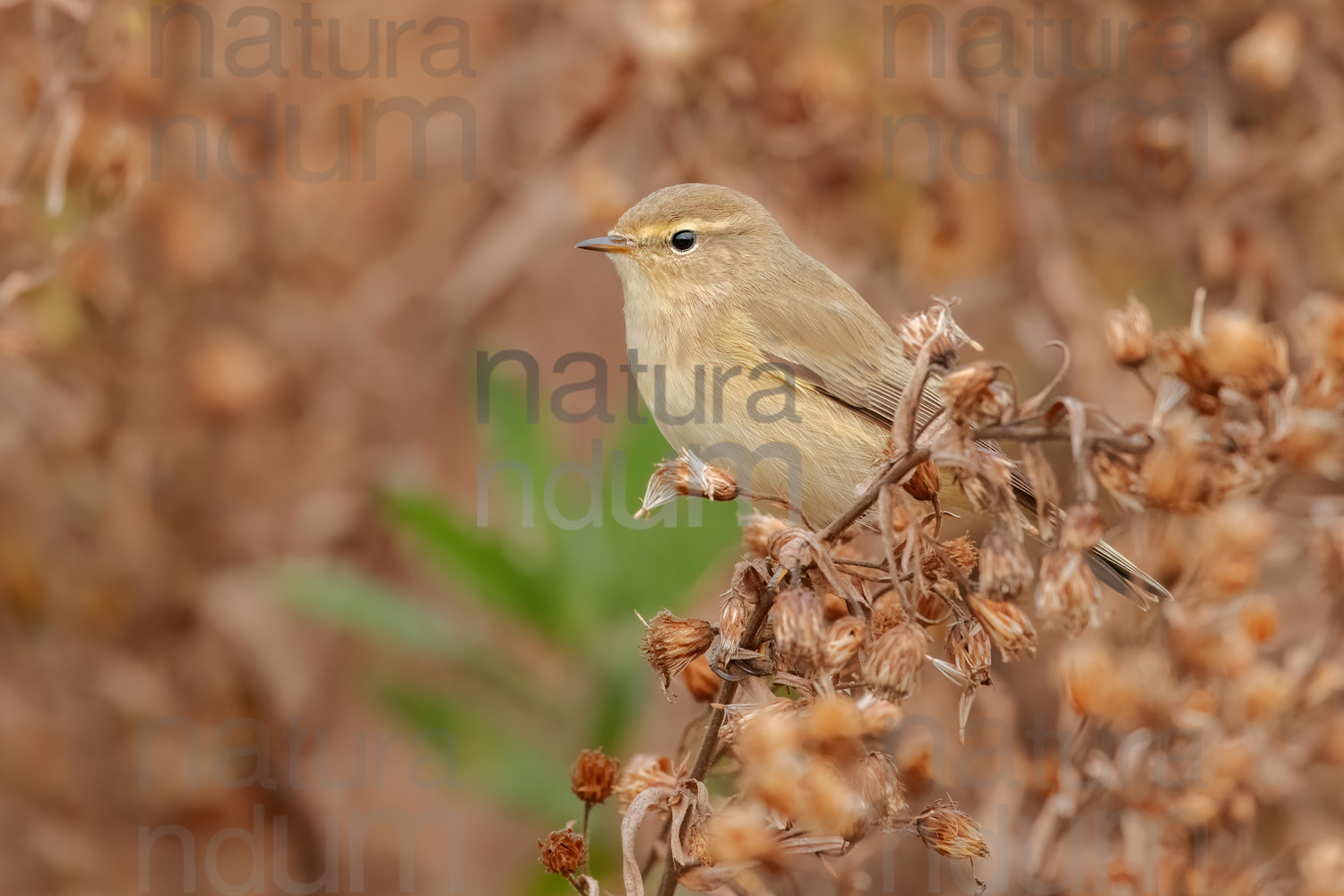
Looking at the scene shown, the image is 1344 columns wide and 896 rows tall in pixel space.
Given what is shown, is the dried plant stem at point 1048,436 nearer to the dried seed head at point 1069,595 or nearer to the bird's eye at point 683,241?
the dried seed head at point 1069,595

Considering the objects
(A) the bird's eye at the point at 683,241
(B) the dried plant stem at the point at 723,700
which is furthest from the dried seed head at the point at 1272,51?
(B) the dried plant stem at the point at 723,700

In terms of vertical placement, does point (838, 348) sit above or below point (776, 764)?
above

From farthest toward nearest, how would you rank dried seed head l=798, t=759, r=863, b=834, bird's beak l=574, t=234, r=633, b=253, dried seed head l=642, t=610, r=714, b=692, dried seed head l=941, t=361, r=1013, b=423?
bird's beak l=574, t=234, r=633, b=253
dried seed head l=642, t=610, r=714, b=692
dried seed head l=941, t=361, r=1013, b=423
dried seed head l=798, t=759, r=863, b=834

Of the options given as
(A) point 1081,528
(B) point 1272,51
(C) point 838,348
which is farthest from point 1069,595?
(B) point 1272,51

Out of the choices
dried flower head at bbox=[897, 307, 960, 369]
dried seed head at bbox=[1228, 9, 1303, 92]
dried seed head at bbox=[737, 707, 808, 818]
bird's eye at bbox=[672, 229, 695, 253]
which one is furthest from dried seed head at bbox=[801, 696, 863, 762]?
dried seed head at bbox=[1228, 9, 1303, 92]

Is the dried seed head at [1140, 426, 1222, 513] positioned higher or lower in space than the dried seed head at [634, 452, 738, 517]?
higher

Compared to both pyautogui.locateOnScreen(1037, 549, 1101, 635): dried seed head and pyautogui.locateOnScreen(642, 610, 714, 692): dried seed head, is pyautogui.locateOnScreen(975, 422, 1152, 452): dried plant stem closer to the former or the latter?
pyautogui.locateOnScreen(1037, 549, 1101, 635): dried seed head

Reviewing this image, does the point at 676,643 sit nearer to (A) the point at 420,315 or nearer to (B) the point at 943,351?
(B) the point at 943,351

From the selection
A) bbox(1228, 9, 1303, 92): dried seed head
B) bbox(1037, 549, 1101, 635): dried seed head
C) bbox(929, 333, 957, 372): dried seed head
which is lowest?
bbox(1037, 549, 1101, 635): dried seed head
